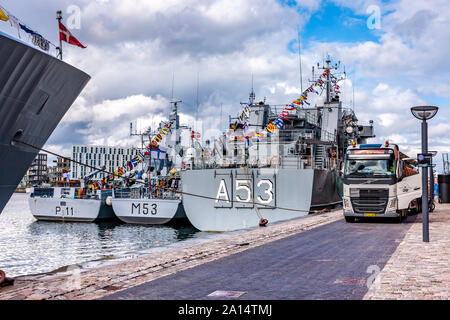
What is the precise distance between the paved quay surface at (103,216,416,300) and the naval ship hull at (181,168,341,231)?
37.4ft

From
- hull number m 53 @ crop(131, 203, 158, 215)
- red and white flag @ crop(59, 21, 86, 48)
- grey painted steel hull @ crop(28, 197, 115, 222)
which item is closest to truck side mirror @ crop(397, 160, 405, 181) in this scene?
red and white flag @ crop(59, 21, 86, 48)

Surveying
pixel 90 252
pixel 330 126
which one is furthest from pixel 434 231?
pixel 330 126

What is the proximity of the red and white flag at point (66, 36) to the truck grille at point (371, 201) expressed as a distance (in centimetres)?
1115

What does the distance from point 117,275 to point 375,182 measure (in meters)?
12.4

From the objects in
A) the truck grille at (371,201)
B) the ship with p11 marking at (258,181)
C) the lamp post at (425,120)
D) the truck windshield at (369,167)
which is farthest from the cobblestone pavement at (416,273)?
the ship with p11 marking at (258,181)

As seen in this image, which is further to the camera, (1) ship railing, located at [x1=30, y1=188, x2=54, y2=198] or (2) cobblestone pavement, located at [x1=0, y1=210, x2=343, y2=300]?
(1) ship railing, located at [x1=30, y1=188, x2=54, y2=198]

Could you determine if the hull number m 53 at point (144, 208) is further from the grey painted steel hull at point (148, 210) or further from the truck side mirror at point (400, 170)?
the truck side mirror at point (400, 170)

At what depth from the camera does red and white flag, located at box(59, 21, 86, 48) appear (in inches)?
515

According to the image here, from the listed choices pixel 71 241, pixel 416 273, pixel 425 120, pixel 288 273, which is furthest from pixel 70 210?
pixel 416 273

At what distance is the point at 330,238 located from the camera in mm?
12922

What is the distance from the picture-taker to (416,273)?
7.39 m

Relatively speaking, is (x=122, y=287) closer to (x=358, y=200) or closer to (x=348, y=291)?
(x=348, y=291)

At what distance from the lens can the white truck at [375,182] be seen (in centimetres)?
1716

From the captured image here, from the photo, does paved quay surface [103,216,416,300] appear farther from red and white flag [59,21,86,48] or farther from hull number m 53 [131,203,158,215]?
hull number m 53 [131,203,158,215]
